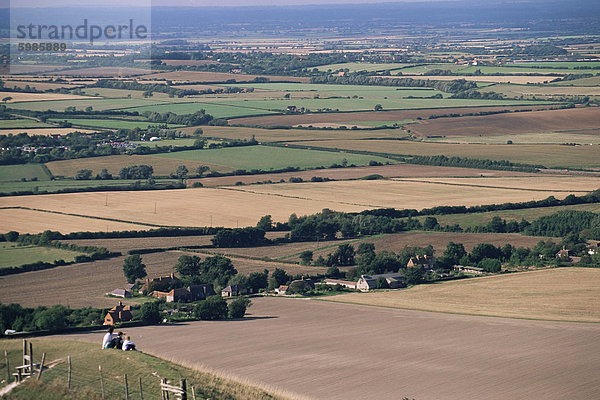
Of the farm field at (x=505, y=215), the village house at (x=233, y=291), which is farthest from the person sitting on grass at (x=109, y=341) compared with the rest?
the farm field at (x=505, y=215)

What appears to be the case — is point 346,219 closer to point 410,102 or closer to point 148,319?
point 148,319

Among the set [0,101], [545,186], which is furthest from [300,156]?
[0,101]

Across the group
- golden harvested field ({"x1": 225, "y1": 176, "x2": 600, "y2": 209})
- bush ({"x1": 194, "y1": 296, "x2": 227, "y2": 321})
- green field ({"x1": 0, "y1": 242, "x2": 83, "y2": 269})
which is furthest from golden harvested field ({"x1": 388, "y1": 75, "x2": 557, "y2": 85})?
bush ({"x1": 194, "y1": 296, "x2": 227, "y2": 321})

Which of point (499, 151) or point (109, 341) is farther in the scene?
point (499, 151)

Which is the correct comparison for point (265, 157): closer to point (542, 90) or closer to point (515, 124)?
point (515, 124)

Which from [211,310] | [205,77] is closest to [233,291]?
[211,310]
